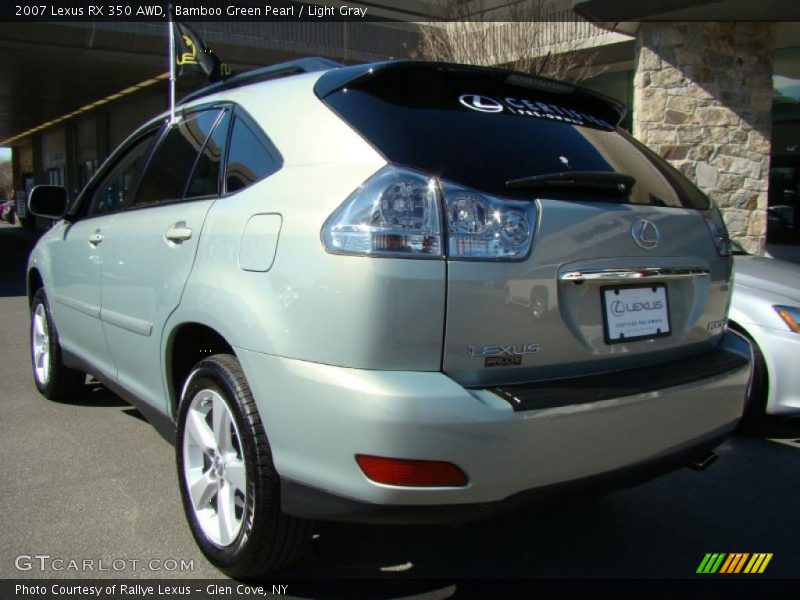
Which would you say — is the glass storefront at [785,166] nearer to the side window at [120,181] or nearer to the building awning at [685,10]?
the building awning at [685,10]

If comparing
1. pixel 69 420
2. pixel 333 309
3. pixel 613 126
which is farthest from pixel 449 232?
pixel 69 420

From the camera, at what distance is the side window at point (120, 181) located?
3.52 metres

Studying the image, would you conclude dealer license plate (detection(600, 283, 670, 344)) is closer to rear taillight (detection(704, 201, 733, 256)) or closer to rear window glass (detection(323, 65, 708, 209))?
rear window glass (detection(323, 65, 708, 209))

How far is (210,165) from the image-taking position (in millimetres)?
2734

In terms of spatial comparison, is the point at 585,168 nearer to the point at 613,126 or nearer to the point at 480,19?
the point at 613,126

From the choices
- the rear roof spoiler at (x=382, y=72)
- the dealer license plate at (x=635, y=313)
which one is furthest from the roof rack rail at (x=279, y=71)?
the dealer license plate at (x=635, y=313)

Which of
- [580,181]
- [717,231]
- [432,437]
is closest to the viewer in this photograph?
[432,437]

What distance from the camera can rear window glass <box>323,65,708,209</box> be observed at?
2.08m

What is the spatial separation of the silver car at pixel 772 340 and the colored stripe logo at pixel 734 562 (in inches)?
62.3

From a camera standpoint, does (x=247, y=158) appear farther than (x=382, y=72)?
Yes

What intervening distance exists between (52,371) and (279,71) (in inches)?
111

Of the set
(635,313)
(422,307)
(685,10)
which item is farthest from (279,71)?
(685,10)

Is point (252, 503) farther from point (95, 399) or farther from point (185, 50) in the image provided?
point (185, 50)

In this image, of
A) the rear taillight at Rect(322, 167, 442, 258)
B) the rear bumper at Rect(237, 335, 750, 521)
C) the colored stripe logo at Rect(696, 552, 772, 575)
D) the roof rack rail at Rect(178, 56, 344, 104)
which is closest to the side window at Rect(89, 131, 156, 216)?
the roof rack rail at Rect(178, 56, 344, 104)
